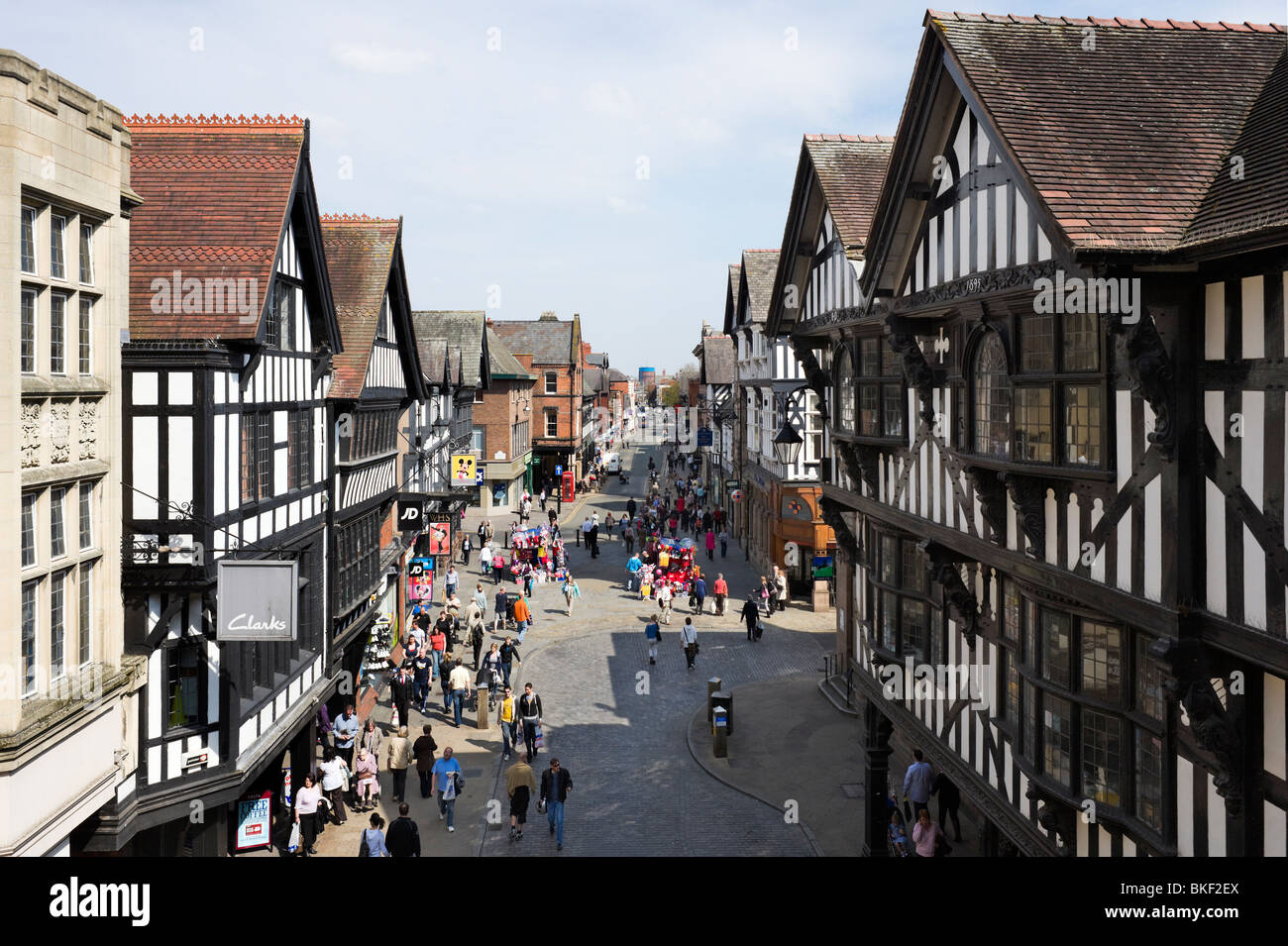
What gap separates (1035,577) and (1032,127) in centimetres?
391

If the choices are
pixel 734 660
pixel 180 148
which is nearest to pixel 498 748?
pixel 734 660

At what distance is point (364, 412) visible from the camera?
845 inches

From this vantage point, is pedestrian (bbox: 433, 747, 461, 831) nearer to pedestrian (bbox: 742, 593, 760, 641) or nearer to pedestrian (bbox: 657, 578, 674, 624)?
pedestrian (bbox: 742, 593, 760, 641)

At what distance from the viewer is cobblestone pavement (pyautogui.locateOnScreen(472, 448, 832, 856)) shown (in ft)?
52.7

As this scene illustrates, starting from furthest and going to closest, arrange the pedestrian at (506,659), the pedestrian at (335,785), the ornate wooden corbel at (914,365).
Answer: the pedestrian at (506,659)
the pedestrian at (335,785)
the ornate wooden corbel at (914,365)

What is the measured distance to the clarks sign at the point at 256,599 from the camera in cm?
1221

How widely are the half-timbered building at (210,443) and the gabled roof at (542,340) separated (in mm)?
52225

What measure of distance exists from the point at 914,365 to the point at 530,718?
35.3 ft

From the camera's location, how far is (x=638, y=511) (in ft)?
200

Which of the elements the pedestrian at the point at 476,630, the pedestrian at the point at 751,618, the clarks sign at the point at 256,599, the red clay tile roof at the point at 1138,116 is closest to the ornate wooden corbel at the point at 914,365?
the red clay tile roof at the point at 1138,116

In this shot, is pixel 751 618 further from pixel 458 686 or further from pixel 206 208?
pixel 206 208

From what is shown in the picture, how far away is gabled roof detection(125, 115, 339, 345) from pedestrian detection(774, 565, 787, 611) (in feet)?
71.6

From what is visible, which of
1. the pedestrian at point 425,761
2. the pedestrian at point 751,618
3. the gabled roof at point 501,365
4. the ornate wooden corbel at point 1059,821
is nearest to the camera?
the ornate wooden corbel at point 1059,821

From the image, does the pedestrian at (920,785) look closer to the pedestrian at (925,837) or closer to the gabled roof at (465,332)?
the pedestrian at (925,837)
